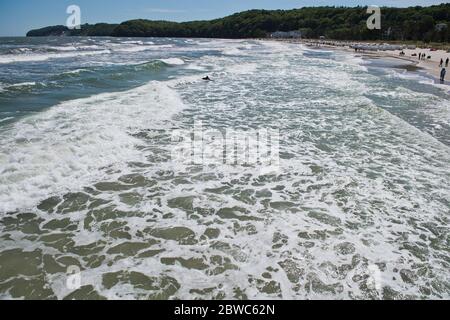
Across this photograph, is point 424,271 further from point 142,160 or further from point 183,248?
point 142,160

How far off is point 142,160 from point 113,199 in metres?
2.60

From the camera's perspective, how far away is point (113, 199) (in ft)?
27.0

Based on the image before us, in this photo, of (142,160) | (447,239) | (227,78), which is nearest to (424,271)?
(447,239)
